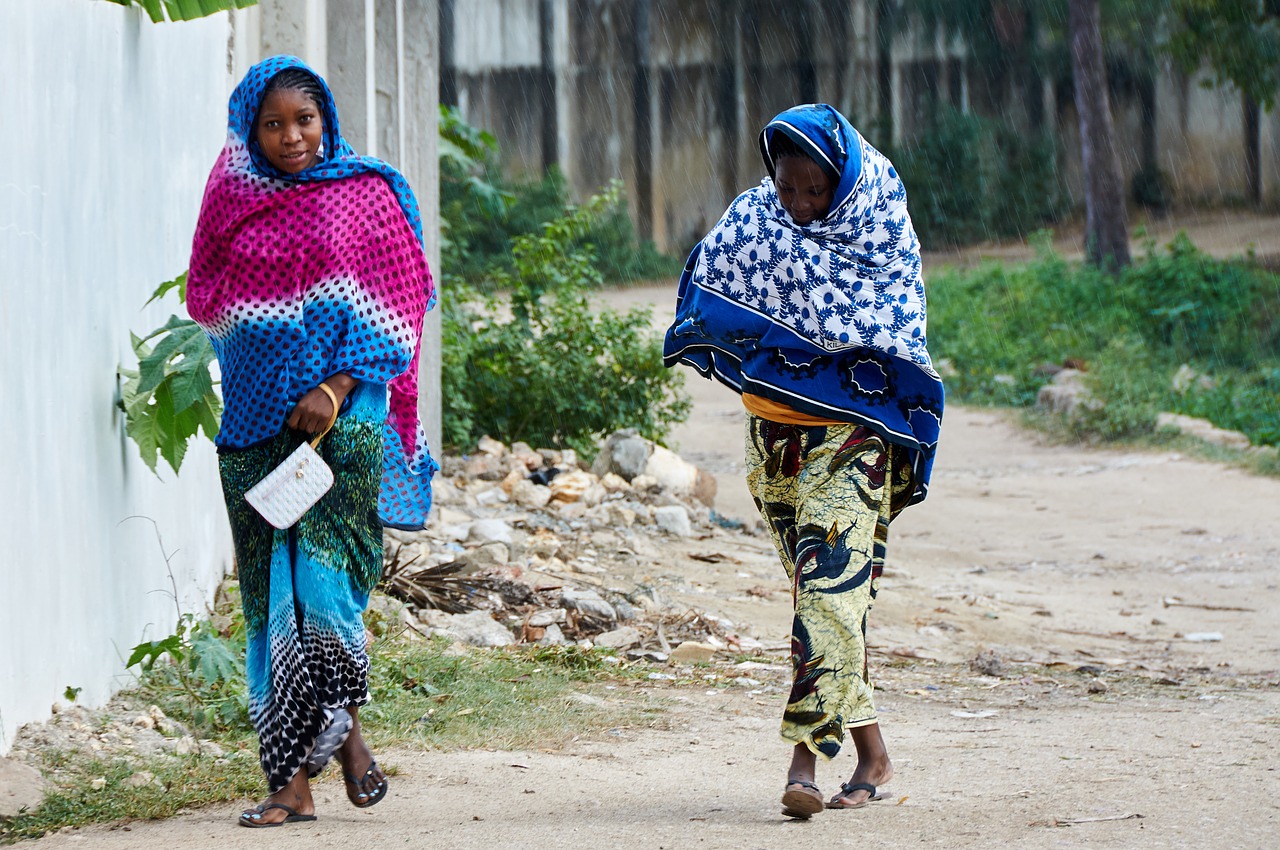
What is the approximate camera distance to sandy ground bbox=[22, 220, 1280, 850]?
3133mm

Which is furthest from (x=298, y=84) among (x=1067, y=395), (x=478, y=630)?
(x=1067, y=395)

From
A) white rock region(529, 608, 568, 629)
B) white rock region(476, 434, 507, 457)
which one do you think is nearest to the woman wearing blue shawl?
white rock region(529, 608, 568, 629)

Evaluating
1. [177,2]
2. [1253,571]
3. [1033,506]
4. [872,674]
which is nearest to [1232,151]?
[1033,506]

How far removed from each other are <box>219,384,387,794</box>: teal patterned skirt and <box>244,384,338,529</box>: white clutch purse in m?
0.06

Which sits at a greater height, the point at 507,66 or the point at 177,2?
the point at 507,66

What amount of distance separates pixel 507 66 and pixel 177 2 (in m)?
17.1

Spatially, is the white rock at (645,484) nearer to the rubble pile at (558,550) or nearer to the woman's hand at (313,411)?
the rubble pile at (558,550)

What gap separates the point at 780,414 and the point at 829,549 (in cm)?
34

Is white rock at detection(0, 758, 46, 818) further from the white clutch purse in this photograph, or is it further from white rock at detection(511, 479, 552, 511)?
white rock at detection(511, 479, 552, 511)

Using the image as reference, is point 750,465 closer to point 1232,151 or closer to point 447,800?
point 447,800

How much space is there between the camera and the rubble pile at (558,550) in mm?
5582

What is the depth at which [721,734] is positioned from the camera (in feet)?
14.3

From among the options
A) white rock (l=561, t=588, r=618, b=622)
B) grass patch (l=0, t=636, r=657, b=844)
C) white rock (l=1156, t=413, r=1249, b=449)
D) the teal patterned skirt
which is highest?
the teal patterned skirt

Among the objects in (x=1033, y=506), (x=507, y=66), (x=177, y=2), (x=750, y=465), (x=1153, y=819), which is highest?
(x=507, y=66)
